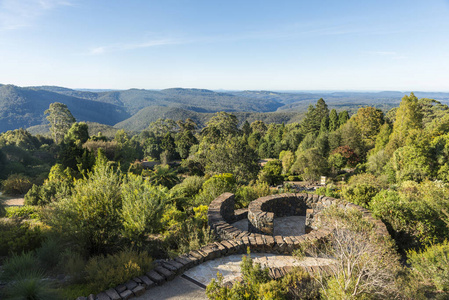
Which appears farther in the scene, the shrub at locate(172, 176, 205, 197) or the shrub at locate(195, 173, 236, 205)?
the shrub at locate(172, 176, 205, 197)

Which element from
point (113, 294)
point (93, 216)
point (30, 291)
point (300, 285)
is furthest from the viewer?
point (93, 216)

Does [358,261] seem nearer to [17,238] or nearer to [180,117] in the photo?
[17,238]

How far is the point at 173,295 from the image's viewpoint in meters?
4.40

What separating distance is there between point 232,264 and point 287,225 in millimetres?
3305

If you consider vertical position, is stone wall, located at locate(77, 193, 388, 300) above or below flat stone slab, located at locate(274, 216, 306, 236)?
above

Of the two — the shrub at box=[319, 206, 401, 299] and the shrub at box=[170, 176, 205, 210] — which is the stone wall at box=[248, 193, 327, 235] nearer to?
the shrub at box=[319, 206, 401, 299]

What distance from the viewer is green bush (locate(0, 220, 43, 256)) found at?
5.99 metres

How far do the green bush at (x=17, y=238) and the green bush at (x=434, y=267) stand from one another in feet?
28.7

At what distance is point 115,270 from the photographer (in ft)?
15.0

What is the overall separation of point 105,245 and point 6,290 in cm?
206

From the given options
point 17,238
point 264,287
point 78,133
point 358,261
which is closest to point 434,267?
point 358,261

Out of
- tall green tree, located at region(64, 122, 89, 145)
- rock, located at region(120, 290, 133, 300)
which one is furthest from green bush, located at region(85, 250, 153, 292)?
tall green tree, located at region(64, 122, 89, 145)

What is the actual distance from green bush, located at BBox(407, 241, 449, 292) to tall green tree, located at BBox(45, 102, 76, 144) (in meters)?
46.8

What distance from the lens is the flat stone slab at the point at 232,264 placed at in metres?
5.00
